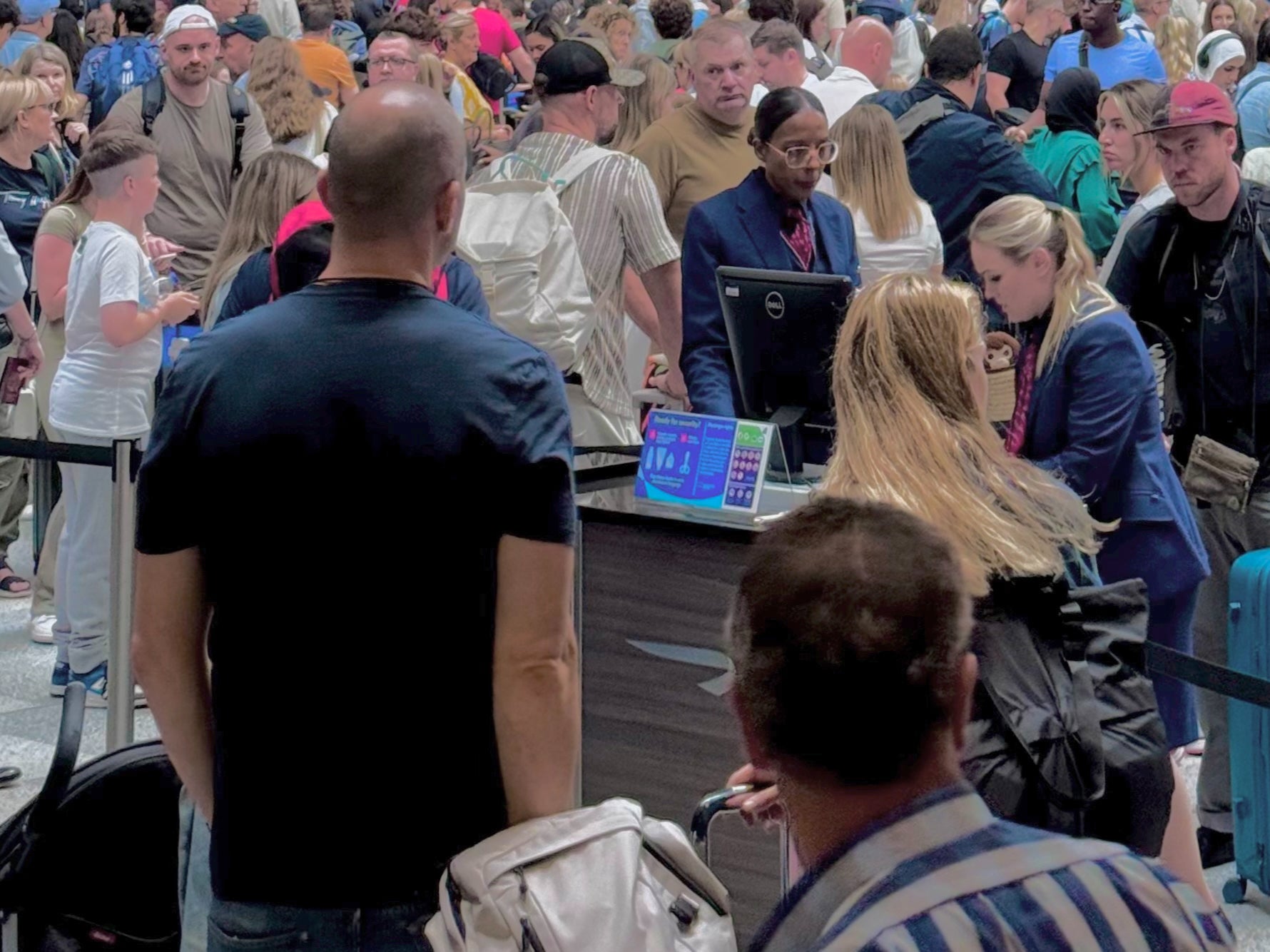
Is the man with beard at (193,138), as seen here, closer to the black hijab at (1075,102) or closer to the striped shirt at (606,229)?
the striped shirt at (606,229)

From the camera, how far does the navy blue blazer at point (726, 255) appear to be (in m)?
4.79

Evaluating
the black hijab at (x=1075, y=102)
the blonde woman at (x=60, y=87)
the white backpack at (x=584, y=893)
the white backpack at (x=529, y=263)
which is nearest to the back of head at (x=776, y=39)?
the black hijab at (x=1075, y=102)

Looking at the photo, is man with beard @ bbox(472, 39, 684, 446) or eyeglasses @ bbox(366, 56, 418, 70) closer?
man with beard @ bbox(472, 39, 684, 446)

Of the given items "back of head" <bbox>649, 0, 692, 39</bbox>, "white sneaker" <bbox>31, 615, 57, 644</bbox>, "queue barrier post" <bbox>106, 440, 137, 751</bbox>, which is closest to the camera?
"queue barrier post" <bbox>106, 440, 137, 751</bbox>

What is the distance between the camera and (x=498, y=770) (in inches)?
85.4

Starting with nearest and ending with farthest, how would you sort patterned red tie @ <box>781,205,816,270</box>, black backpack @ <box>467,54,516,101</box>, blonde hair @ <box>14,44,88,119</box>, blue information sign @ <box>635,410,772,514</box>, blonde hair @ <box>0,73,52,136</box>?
blue information sign @ <box>635,410,772,514</box> → patterned red tie @ <box>781,205,816,270</box> → blonde hair @ <box>0,73,52,136</box> → blonde hair @ <box>14,44,88,119</box> → black backpack @ <box>467,54,516,101</box>

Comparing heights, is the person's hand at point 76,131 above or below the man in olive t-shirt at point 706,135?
below

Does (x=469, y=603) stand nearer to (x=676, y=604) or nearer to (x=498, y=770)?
(x=498, y=770)

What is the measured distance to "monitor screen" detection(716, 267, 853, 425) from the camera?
411cm

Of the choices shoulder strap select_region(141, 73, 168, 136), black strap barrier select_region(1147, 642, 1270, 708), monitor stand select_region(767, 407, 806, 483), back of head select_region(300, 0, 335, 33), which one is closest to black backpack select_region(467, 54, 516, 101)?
back of head select_region(300, 0, 335, 33)

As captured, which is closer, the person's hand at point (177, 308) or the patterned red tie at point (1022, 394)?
the patterned red tie at point (1022, 394)

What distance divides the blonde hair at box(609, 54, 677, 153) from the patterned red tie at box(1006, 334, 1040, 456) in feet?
11.3

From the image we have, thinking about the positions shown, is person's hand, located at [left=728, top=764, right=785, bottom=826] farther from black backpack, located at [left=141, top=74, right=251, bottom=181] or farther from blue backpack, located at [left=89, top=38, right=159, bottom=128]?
blue backpack, located at [left=89, top=38, right=159, bottom=128]

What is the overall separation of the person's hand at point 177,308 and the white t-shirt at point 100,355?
0.07 meters
